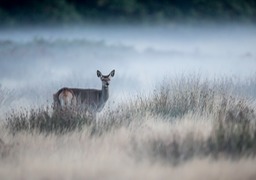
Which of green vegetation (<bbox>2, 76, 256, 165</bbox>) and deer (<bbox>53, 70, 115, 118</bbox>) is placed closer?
green vegetation (<bbox>2, 76, 256, 165</bbox>)

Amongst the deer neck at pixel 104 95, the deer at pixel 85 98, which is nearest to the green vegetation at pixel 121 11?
the deer at pixel 85 98

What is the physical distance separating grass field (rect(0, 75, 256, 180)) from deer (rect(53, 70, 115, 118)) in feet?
0.43

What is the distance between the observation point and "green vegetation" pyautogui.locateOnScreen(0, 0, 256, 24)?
18.9 feet

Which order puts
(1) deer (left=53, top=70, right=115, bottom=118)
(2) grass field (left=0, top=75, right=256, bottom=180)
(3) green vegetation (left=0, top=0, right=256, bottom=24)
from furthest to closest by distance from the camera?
(1) deer (left=53, top=70, right=115, bottom=118)
(3) green vegetation (left=0, top=0, right=256, bottom=24)
(2) grass field (left=0, top=75, right=256, bottom=180)

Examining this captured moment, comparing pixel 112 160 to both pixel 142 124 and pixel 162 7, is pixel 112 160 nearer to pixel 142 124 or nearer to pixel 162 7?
pixel 142 124

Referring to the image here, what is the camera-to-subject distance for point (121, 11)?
5.78 metres

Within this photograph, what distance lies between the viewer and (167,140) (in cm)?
527

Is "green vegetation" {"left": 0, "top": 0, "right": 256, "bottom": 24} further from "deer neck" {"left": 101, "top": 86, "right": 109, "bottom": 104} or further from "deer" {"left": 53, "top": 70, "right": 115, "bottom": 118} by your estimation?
"deer neck" {"left": 101, "top": 86, "right": 109, "bottom": 104}

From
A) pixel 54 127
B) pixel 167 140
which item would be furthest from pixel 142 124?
pixel 54 127

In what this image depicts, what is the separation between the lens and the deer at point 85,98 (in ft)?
19.9

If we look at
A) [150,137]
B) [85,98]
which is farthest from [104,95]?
[150,137]

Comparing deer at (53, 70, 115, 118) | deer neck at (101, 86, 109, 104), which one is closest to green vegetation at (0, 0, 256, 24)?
deer at (53, 70, 115, 118)

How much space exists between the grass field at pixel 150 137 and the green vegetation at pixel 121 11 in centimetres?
57

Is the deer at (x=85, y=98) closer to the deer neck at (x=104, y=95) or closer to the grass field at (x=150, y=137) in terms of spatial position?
the deer neck at (x=104, y=95)
